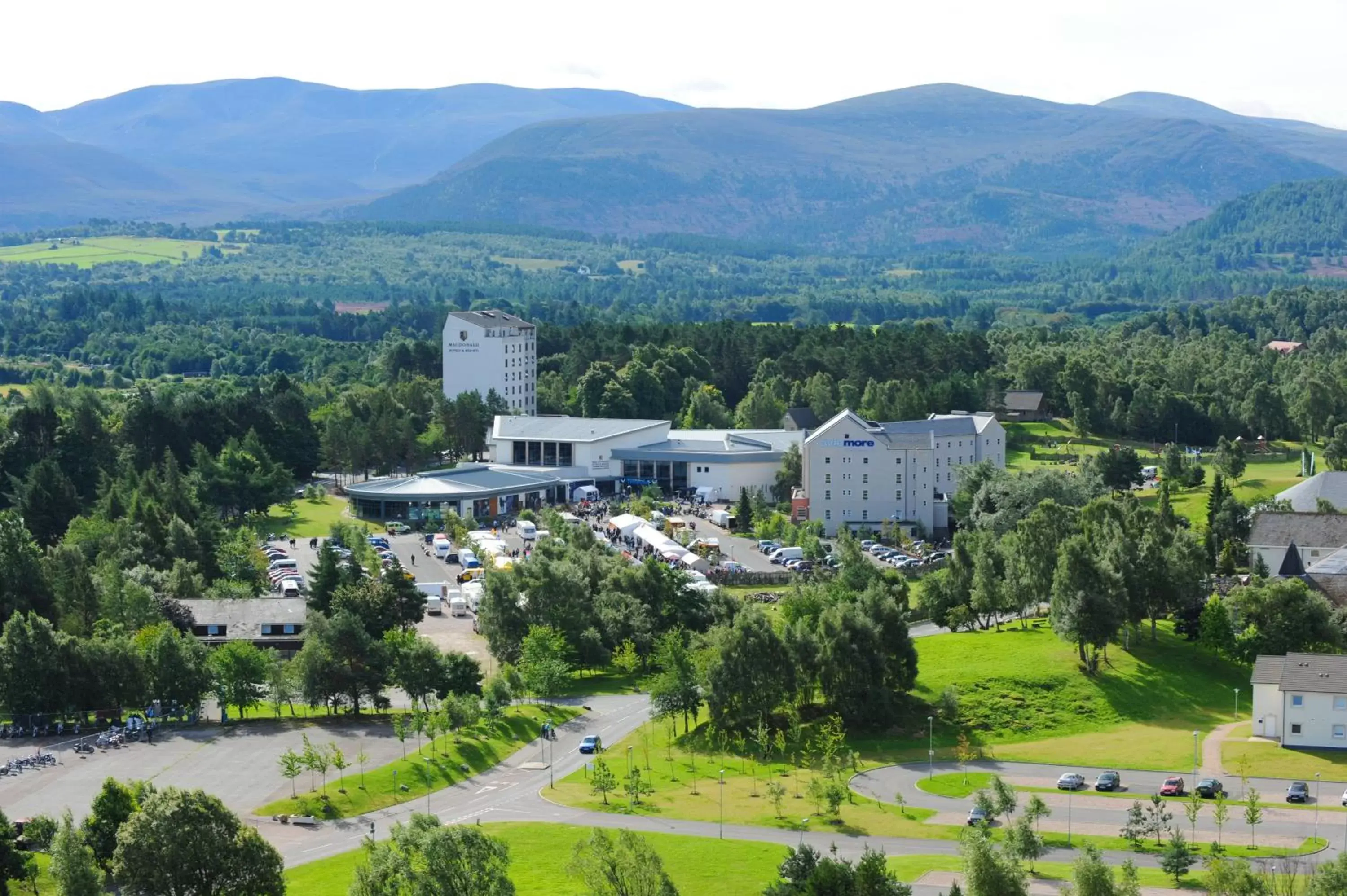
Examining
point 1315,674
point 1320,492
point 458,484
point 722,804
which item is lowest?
point 722,804

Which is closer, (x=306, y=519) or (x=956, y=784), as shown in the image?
(x=956, y=784)

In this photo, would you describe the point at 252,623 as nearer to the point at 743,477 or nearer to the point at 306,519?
the point at 306,519

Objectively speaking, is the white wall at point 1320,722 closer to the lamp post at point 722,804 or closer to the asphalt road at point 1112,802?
the asphalt road at point 1112,802

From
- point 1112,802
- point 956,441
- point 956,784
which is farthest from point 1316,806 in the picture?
point 956,441

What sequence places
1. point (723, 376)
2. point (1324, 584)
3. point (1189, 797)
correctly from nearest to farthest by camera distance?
point (1189, 797), point (1324, 584), point (723, 376)

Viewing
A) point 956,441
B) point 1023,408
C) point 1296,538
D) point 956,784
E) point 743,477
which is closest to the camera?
point 956,784

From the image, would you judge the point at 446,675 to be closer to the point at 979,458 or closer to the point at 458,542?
the point at 458,542

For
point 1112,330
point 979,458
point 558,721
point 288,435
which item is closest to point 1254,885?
point 558,721

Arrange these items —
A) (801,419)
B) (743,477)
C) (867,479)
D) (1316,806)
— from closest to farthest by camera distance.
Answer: (1316,806)
(867,479)
(743,477)
(801,419)
